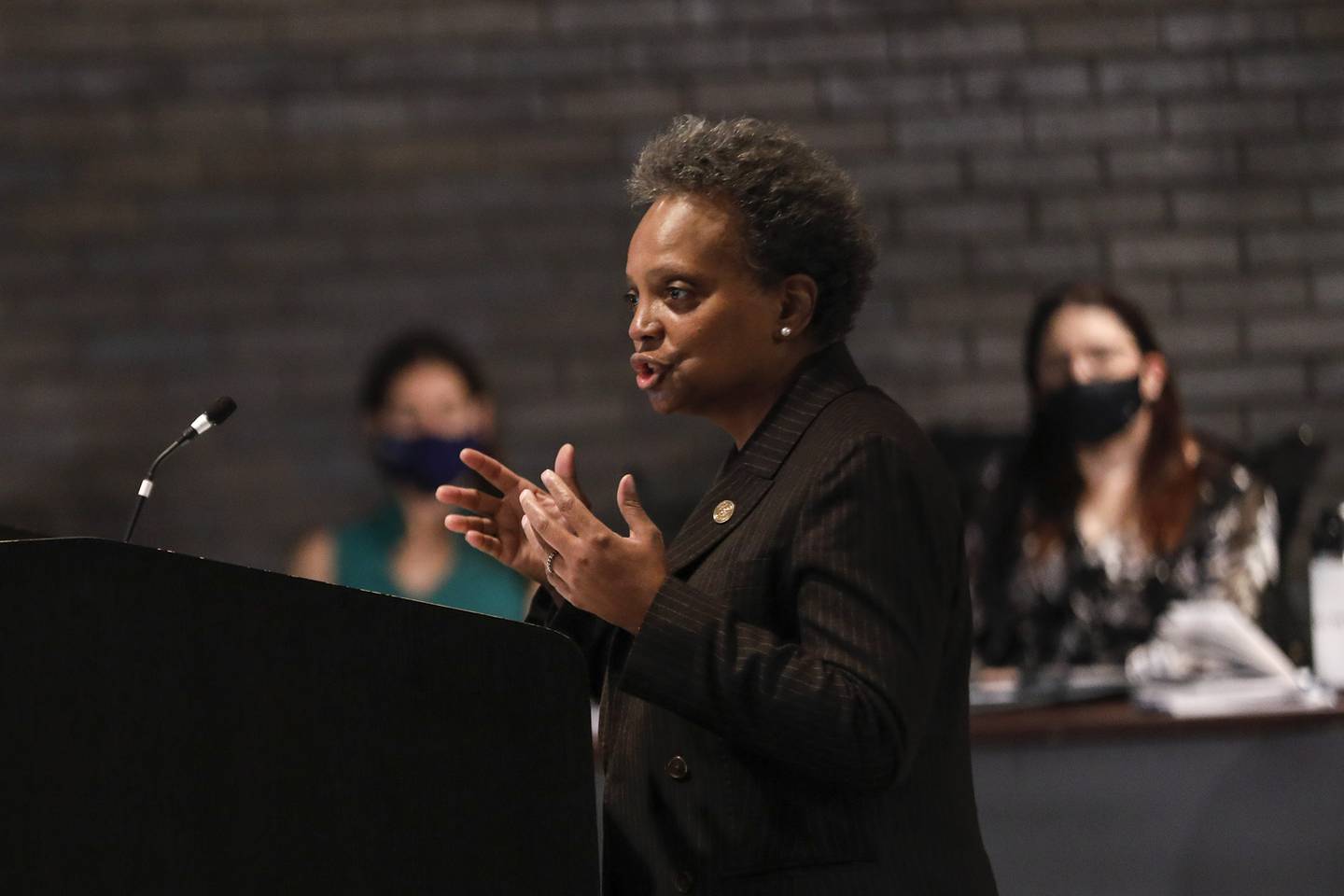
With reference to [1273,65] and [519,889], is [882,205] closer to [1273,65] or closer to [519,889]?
[1273,65]

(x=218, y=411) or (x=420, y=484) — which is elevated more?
(x=218, y=411)

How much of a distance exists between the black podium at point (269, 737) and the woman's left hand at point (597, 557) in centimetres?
6

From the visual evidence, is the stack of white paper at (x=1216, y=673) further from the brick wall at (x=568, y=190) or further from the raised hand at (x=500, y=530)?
the brick wall at (x=568, y=190)

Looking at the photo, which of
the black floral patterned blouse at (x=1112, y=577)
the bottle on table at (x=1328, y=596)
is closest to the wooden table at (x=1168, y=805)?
the bottle on table at (x=1328, y=596)

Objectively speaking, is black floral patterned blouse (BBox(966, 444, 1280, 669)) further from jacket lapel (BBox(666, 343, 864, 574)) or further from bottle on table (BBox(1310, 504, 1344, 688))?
jacket lapel (BBox(666, 343, 864, 574))

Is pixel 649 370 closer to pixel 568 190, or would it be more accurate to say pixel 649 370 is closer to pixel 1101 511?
pixel 1101 511

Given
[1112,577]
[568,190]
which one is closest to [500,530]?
[1112,577]

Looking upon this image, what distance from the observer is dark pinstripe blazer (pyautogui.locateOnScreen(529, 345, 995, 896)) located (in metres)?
1.37

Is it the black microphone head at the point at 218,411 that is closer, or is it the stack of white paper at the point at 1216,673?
the black microphone head at the point at 218,411

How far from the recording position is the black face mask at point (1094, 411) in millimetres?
4004

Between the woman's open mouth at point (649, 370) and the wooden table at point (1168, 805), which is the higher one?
the woman's open mouth at point (649, 370)

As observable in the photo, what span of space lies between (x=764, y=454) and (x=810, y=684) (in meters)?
0.27

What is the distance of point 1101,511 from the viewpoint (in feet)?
13.1

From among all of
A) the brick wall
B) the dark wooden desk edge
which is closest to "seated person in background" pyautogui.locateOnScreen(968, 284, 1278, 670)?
the brick wall
